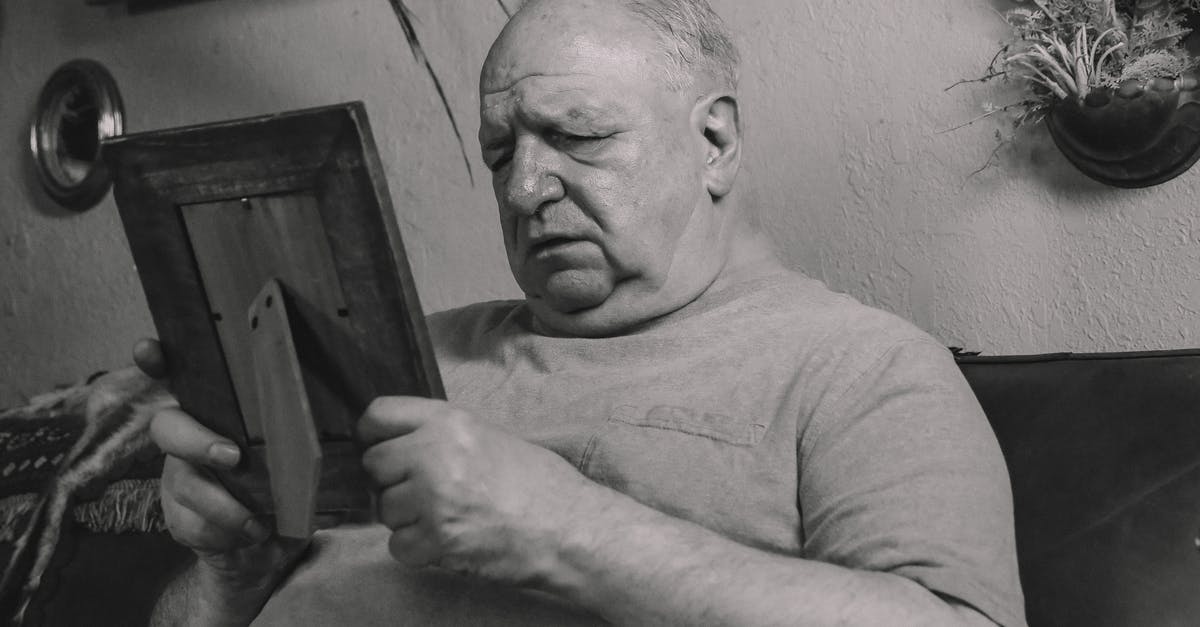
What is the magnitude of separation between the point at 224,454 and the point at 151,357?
0.11 meters

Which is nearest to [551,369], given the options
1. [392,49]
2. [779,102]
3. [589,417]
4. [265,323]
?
[589,417]

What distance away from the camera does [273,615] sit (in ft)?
3.85

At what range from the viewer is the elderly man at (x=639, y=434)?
0.88 m

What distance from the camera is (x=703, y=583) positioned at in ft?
2.87

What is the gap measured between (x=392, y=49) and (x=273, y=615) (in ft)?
3.85

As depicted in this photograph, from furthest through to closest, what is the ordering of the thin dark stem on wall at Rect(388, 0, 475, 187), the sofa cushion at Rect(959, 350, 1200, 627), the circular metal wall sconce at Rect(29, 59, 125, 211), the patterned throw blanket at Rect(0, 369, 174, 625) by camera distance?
the circular metal wall sconce at Rect(29, 59, 125, 211) < the thin dark stem on wall at Rect(388, 0, 475, 187) < the patterned throw blanket at Rect(0, 369, 174, 625) < the sofa cushion at Rect(959, 350, 1200, 627)

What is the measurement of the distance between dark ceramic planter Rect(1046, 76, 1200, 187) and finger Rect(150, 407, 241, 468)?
39.1 inches

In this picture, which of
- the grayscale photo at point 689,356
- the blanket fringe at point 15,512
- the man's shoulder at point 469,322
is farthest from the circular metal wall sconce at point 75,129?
the man's shoulder at point 469,322

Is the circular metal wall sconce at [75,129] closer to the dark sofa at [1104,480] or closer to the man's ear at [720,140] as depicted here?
the man's ear at [720,140]

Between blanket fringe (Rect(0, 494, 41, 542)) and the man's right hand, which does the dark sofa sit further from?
blanket fringe (Rect(0, 494, 41, 542))

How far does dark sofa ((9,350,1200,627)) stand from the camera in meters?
0.97

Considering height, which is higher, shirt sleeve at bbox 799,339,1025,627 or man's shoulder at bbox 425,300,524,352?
man's shoulder at bbox 425,300,524,352

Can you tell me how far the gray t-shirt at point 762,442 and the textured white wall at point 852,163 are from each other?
1.24 feet

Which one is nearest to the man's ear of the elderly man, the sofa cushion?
the elderly man
